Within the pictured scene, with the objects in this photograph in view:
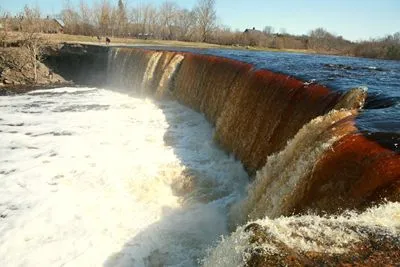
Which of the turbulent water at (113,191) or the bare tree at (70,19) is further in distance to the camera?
the bare tree at (70,19)

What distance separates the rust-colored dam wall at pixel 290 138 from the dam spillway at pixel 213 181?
0.9 inches

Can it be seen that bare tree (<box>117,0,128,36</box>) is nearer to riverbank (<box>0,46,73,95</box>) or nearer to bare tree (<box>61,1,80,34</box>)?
bare tree (<box>61,1,80,34</box>)

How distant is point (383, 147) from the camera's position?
455 cm

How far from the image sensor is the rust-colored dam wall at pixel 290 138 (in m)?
4.34

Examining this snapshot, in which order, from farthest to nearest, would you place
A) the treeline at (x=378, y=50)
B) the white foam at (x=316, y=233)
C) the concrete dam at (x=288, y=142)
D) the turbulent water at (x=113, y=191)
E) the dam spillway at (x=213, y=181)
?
the treeline at (x=378, y=50) < the turbulent water at (x=113, y=191) < the concrete dam at (x=288, y=142) < the dam spillway at (x=213, y=181) < the white foam at (x=316, y=233)

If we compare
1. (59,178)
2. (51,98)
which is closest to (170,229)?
(59,178)

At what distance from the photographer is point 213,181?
9.02 metres

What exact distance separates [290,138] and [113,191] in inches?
152

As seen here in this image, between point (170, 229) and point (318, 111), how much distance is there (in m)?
3.38

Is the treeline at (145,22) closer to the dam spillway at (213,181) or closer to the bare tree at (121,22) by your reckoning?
the bare tree at (121,22)

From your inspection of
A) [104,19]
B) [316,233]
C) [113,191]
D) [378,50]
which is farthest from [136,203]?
[104,19]

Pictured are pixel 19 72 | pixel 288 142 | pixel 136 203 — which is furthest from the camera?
pixel 19 72

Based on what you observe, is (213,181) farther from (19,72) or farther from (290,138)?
(19,72)

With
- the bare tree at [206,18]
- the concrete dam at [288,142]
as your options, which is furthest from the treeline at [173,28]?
the concrete dam at [288,142]
